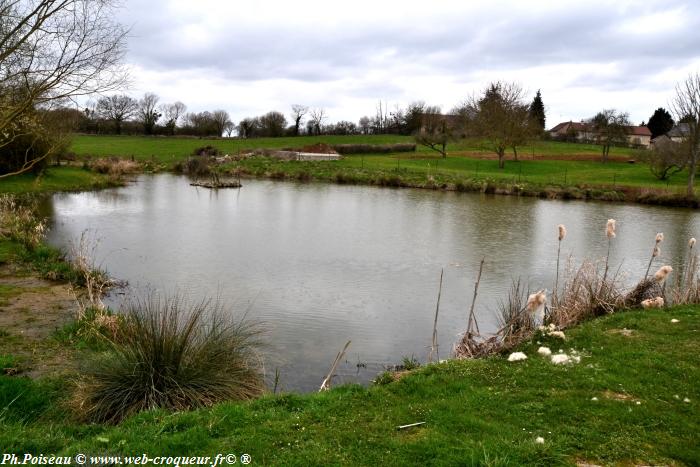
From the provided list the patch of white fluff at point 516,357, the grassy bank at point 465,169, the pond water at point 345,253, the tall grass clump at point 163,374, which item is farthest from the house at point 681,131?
the tall grass clump at point 163,374

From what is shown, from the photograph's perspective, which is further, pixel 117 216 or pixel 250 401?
pixel 117 216

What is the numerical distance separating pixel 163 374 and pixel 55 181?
29845mm

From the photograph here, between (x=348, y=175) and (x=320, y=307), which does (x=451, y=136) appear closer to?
(x=348, y=175)

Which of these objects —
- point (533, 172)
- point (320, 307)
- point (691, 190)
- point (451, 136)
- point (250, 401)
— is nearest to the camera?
point (250, 401)

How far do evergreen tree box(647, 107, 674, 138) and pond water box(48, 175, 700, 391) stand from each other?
74.9 metres

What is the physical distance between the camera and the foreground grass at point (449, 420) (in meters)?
4.33

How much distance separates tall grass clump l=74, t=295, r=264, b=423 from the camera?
18.9ft

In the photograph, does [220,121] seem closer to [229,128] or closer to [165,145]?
[229,128]

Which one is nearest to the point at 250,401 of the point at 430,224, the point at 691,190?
the point at 430,224

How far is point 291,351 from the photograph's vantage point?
871 centimetres

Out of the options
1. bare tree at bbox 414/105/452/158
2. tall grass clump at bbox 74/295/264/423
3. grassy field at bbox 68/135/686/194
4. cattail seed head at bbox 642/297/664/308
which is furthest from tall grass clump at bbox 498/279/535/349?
bare tree at bbox 414/105/452/158

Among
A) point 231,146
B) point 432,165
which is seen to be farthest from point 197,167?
point 432,165

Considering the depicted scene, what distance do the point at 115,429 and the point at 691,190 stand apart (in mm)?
36343

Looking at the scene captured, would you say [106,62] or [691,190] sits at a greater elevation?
[106,62]
